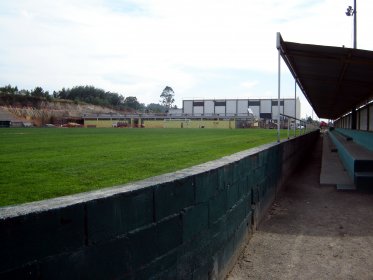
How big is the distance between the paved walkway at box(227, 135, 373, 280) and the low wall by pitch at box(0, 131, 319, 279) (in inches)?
24.2

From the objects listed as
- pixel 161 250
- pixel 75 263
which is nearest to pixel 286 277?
pixel 161 250

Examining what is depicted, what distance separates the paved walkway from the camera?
5.24m

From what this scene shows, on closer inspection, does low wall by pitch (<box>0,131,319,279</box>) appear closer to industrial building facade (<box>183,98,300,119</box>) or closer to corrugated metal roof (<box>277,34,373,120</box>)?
corrugated metal roof (<box>277,34,373,120</box>)

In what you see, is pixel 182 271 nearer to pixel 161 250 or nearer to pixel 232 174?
pixel 161 250

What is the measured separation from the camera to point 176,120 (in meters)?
106

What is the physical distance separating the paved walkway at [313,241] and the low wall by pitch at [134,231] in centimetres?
62

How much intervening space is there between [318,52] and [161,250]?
7.67 meters

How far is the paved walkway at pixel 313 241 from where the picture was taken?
5.24m

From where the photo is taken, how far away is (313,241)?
6.48m

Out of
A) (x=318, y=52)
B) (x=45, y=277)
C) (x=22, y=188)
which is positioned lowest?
(x=22, y=188)

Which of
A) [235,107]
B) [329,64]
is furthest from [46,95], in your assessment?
[329,64]

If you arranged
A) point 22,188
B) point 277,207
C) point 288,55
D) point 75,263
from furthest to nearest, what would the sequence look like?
point 288,55, point 277,207, point 22,188, point 75,263

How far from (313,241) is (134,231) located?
173 inches

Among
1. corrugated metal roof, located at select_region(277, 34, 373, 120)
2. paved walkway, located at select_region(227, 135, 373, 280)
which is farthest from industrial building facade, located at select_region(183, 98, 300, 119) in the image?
paved walkway, located at select_region(227, 135, 373, 280)
